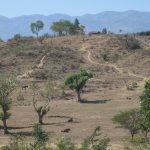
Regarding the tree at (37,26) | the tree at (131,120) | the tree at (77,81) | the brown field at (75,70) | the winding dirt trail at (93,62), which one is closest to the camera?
the tree at (131,120)

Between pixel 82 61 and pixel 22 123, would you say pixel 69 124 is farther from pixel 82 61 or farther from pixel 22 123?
pixel 82 61

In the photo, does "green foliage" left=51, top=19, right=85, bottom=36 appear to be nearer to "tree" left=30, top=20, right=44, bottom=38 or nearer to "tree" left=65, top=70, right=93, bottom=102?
"tree" left=30, top=20, right=44, bottom=38

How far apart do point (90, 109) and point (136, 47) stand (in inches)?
2285

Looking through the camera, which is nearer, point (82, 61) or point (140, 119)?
point (140, 119)

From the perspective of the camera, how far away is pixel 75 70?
114m

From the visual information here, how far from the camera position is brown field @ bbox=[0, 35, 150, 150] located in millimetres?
67062

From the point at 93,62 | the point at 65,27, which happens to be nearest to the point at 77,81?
the point at 93,62

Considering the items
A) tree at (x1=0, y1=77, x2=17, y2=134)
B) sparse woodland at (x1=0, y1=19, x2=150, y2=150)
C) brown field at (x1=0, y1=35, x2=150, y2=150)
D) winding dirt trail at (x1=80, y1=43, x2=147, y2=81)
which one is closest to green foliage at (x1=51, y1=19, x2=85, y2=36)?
sparse woodland at (x1=0, y1=19, x2=150, y2=150)

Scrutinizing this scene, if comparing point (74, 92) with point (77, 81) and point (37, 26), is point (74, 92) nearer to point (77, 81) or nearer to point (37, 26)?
point (77, 81)

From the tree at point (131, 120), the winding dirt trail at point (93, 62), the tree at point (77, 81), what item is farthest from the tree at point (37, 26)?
the tree at point (131, 120)

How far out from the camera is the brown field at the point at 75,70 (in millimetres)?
67062

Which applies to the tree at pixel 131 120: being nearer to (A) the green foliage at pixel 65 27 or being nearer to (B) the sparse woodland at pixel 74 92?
(B) the sparse woodland at pixel 74 92

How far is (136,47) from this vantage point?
443 feet

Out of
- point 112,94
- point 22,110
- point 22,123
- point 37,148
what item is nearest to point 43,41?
point 112,94
